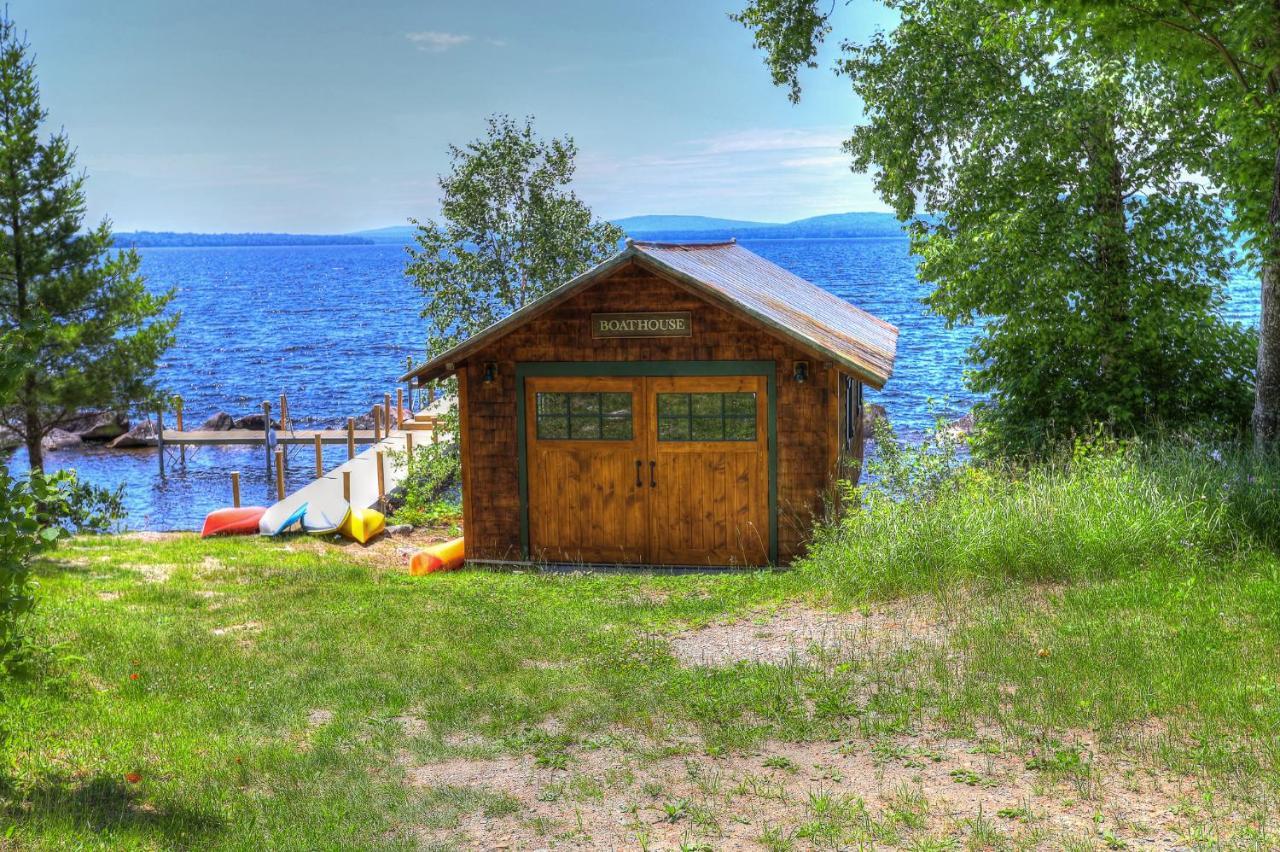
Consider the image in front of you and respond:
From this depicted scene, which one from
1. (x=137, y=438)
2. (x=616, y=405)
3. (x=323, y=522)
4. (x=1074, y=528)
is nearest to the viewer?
(x=1074, y=528)

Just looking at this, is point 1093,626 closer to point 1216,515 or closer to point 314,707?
point 1216,515

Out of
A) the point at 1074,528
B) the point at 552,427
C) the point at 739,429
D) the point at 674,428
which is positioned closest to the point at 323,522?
the point at 552,427

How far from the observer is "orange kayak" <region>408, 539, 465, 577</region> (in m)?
15.3

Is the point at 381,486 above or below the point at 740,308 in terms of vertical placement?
below

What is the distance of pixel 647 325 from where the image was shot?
14.3 metres

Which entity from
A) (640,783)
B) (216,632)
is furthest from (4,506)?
(216,632)

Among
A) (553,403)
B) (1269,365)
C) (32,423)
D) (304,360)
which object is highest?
(304,360)

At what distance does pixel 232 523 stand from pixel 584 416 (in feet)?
24.8

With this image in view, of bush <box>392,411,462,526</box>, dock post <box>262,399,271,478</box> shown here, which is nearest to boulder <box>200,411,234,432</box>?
dock post <box>262,399,271,478</box>

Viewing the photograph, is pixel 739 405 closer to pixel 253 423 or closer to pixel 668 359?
pixel 668 359

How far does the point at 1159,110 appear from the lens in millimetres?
15969

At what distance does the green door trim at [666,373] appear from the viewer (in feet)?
46.7

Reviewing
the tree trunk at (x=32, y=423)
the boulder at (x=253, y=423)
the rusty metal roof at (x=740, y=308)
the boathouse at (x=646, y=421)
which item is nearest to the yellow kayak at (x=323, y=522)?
the boathouse at (x=646, y=421)

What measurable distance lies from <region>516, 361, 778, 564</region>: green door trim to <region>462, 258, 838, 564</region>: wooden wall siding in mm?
67
